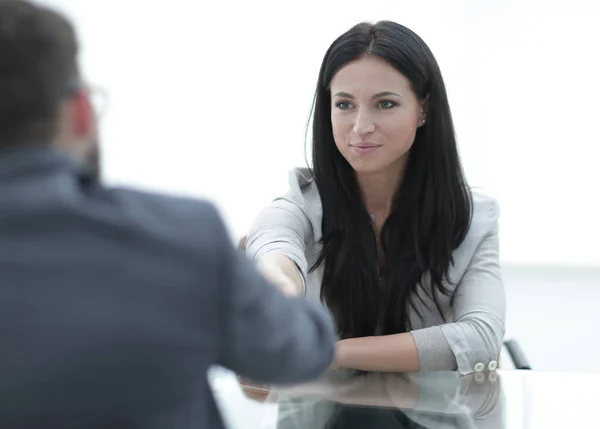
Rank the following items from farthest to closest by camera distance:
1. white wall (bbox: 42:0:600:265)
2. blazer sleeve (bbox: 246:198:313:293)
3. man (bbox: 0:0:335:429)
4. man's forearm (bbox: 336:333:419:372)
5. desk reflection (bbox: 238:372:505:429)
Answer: white wall (bbox: 42:0:600:265) → blazer sleeve (bbox: 246:198:313:293) → man's forearm (bbox: 336:333:419:372) → desk reflection (bbox: 238:372:505:429) → man (bbox: 0:0:335:429)

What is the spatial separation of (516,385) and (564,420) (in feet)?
0.68

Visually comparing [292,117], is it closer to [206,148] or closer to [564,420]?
[206,148]

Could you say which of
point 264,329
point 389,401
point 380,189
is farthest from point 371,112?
point 264,329

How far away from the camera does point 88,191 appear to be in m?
0.77

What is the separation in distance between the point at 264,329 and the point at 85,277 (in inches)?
7.0

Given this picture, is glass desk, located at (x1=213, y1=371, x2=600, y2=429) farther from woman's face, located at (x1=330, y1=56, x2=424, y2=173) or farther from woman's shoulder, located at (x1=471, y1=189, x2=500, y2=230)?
woman's face, located at (x1=330, y1=56, x2=424, y2=173)

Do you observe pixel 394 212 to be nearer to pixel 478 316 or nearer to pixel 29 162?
pixel 478 316

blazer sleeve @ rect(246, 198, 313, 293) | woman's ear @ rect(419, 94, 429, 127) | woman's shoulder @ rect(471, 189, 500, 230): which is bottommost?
blazer sleeve @ rect(246, 198, 313, 293)

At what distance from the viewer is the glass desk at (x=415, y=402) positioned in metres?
1.46

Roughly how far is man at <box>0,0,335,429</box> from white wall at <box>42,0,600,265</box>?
3.40 m

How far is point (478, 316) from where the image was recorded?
1872 mm

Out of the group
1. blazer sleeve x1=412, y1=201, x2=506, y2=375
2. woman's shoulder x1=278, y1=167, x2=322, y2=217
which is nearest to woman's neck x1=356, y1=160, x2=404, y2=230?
woman's shoulder x1=278, y1=167, x2=322, y2=217

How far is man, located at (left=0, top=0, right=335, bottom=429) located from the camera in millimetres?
733

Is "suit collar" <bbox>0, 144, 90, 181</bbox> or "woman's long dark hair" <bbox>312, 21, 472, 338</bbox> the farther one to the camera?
"woman's long dark hair" <bbox>312, 21, 472, 338</bbox>
